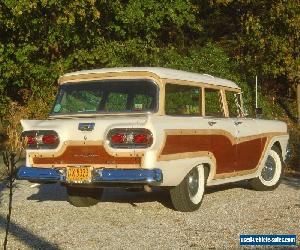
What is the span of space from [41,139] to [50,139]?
13 centimetres

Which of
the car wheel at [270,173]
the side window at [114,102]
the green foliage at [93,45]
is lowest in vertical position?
the car wheel at [270,173]

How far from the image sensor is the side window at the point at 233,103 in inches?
384

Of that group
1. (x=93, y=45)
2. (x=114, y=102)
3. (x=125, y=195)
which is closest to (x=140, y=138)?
(x=114, y=102)

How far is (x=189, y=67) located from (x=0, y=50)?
644cm

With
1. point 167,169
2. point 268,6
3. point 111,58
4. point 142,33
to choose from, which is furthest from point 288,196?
point 142,33

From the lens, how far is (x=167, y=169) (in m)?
7.63

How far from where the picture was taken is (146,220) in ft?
25.3

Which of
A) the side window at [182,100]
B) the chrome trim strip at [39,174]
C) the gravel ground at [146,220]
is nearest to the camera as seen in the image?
the gravel ground at [146,220]

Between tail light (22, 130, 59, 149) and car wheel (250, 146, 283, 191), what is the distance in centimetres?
386

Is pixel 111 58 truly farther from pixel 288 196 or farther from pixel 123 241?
pixel 123 241

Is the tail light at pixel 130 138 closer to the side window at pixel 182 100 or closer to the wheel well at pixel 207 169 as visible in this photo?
the side window at pixel 182 100

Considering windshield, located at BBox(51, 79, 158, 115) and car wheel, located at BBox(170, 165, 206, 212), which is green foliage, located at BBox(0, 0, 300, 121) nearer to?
car wheel, located at BBox(170, 165, 206, 212)

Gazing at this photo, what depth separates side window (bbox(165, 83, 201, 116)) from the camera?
319 inches

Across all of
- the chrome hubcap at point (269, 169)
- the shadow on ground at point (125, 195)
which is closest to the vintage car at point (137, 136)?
the shadow on ground at point (125, 195)
